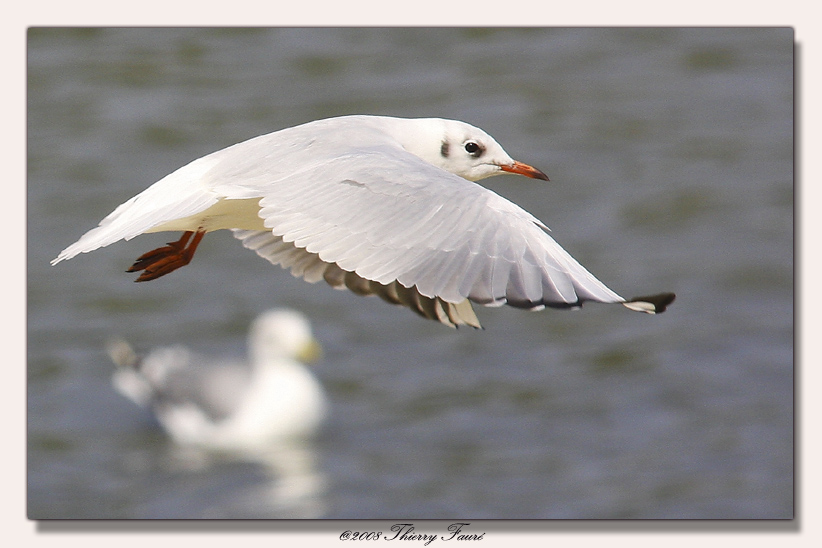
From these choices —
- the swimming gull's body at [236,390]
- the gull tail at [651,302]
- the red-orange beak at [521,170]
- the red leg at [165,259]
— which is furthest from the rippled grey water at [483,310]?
the gull tail at [651,302]

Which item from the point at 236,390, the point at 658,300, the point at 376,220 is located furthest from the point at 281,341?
the point at 658,300

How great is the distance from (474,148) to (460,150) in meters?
0.04

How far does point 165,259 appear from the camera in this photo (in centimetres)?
302

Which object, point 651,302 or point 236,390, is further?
Result: point 236,390

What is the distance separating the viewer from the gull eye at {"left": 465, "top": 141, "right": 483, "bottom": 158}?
322 cm

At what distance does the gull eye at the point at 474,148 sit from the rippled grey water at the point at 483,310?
6.82 feet

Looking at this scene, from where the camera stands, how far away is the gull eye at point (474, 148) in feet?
10.6

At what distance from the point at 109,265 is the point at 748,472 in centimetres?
309

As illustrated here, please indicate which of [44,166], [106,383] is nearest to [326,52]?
[44,166]

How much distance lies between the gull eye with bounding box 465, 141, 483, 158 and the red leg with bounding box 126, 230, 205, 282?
0.66 metres

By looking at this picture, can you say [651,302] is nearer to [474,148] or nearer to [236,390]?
[474,148]

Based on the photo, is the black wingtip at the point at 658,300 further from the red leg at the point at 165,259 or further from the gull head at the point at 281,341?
the gull head at the point at 281,341

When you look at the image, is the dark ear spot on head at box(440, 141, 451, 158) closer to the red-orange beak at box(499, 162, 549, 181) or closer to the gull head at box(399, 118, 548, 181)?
the gull head at box(399, 118, 548, 181)

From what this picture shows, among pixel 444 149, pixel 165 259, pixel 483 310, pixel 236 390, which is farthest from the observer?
pixel 483 310
